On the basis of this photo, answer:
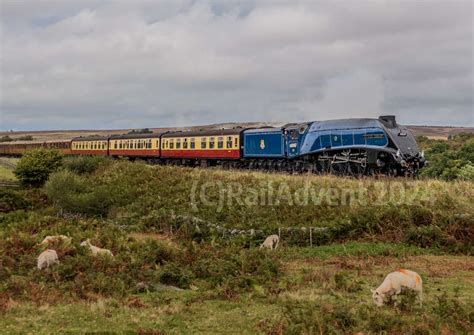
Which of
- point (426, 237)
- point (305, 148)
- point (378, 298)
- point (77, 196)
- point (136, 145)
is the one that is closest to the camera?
point (378, 298)

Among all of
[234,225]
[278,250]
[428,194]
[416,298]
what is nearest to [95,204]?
[234,225]

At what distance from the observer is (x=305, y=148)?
123 ft

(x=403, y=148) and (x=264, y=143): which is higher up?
(x=264, y=143)

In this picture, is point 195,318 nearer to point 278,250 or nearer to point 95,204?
point 278,250

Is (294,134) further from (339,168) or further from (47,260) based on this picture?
(47,260)

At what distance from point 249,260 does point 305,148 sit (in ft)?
67.7

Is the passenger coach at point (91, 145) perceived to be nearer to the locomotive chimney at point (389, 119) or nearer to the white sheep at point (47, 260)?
the locomotive chimney at point (389, 119)

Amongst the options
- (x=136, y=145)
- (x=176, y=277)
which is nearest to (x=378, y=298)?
(x=176, y=277)

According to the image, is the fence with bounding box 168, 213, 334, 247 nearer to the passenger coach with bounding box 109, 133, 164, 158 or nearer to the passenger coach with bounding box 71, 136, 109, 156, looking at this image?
the passenger coach with bounding box 109, 133, 164, 158

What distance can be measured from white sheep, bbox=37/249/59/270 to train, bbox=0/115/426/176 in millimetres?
18913

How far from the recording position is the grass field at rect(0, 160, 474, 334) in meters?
12.1

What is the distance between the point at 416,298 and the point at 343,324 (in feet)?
7.71

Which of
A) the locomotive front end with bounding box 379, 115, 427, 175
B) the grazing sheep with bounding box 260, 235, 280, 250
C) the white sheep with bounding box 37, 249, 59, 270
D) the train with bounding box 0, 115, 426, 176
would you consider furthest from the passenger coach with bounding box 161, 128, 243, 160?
the white sheep with bounding box 37, 249, 59, 270

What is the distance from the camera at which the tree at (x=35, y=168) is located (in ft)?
162
